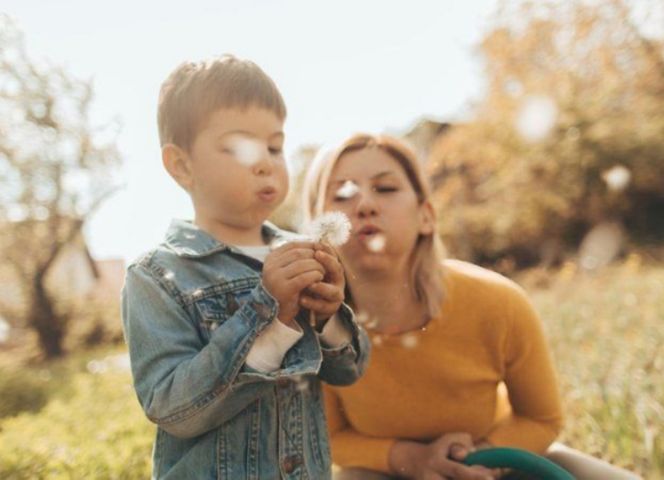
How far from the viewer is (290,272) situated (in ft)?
4.09

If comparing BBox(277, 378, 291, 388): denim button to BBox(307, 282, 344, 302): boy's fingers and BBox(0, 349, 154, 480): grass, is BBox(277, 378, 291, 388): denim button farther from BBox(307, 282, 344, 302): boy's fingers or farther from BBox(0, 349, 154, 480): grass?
BBox(0, 349, 154, 480): grass

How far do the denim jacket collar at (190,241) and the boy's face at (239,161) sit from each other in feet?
0.26

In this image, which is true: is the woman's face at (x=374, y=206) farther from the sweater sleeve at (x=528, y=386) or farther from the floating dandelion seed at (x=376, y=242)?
the sweater sleeve at (x=528, y=386)

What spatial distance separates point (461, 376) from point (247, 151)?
1.27 metres

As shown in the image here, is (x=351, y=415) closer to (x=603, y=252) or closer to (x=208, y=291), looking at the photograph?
(x=208, y=291)

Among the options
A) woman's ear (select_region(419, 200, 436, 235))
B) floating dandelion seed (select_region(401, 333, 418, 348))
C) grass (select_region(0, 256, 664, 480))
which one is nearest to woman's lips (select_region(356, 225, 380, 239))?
woman's ear (select_region(419, 200, 436, 235))

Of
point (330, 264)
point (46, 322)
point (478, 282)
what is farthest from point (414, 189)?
point (46, 322)

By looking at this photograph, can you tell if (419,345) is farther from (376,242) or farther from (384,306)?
(376,242)

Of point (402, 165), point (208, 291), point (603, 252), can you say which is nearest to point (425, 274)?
point (402, 165)

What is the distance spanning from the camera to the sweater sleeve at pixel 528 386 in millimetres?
2227

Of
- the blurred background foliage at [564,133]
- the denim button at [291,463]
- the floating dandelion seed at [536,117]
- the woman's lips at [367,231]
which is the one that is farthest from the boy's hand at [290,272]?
Answer: the floating dandelion seed at [536,117]

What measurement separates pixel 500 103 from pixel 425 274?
46.8 ft

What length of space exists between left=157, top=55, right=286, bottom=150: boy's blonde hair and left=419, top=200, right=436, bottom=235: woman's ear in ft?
3.33

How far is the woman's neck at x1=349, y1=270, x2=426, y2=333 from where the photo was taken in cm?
227
